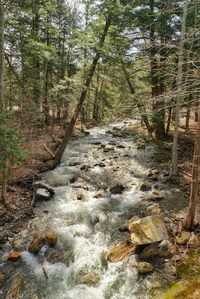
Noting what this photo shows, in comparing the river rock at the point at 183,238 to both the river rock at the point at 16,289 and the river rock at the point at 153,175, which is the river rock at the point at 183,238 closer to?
the river rock at the point at 16,289

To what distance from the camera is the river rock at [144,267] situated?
21.9 ft

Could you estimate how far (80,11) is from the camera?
23.0m

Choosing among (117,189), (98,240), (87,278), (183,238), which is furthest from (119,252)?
(117,189)

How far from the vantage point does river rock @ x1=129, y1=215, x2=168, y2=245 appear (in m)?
7.32

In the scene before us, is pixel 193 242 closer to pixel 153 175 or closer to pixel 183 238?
pixel 183 238

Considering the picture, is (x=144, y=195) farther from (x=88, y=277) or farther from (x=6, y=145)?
(x=6, y=145)

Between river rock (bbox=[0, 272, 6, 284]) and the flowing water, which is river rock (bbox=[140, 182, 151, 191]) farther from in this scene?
river rock (bbox=[0, 272, 6, 284])

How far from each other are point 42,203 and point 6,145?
320 centimetres

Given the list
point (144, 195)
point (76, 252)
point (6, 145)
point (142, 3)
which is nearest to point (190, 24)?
point (142, 3)

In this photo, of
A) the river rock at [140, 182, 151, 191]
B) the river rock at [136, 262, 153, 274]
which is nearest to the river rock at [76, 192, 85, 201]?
the river rock at [140, 182, 151, 191]

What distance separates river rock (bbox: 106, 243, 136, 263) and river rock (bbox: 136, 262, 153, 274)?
1.88 feet

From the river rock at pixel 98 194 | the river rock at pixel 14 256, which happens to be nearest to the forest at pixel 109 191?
the river rock at pixel 14 256

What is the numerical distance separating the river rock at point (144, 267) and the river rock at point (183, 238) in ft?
4.21

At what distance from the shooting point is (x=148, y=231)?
750cm
